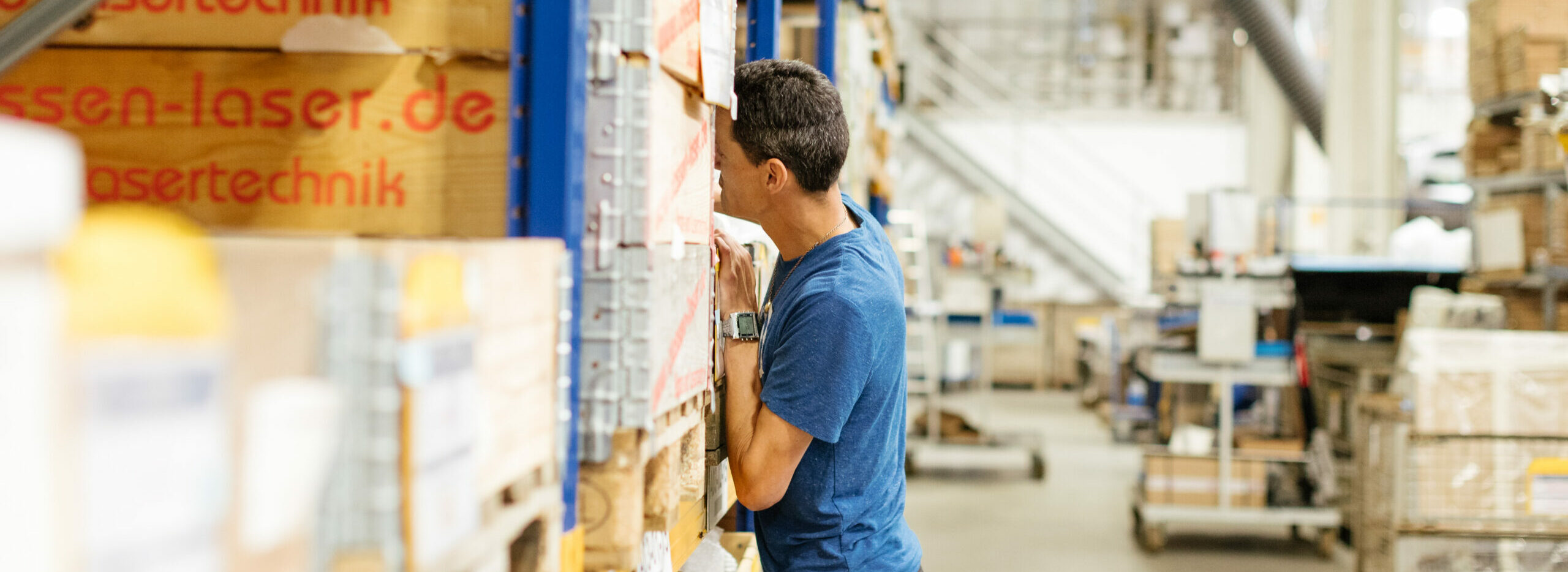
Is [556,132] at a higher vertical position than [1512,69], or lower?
lower

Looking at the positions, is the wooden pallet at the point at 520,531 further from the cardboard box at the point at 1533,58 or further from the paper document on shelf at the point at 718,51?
the cardboard box at the point at 1533,58

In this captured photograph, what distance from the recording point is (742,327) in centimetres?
178

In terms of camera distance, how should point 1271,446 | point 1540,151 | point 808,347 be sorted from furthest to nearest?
point 1271,446 → point 1540,151 → point 808,347

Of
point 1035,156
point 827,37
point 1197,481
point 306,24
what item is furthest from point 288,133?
point 1035,156

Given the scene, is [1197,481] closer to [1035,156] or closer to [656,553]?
[656,553]

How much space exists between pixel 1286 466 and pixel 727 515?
463 centimetres

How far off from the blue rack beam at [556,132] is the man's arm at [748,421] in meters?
0.54

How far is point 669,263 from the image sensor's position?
1.34 meters

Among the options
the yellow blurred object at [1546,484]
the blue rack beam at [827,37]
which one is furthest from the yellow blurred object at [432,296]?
the yellow blurred object at [1546,484]

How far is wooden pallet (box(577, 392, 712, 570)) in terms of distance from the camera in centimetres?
125

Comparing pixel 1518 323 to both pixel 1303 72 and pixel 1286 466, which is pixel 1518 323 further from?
pixel 1303 72

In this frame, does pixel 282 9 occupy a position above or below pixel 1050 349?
above

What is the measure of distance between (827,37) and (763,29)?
71 cm

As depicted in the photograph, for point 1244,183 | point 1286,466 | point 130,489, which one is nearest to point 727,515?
point 130,489
